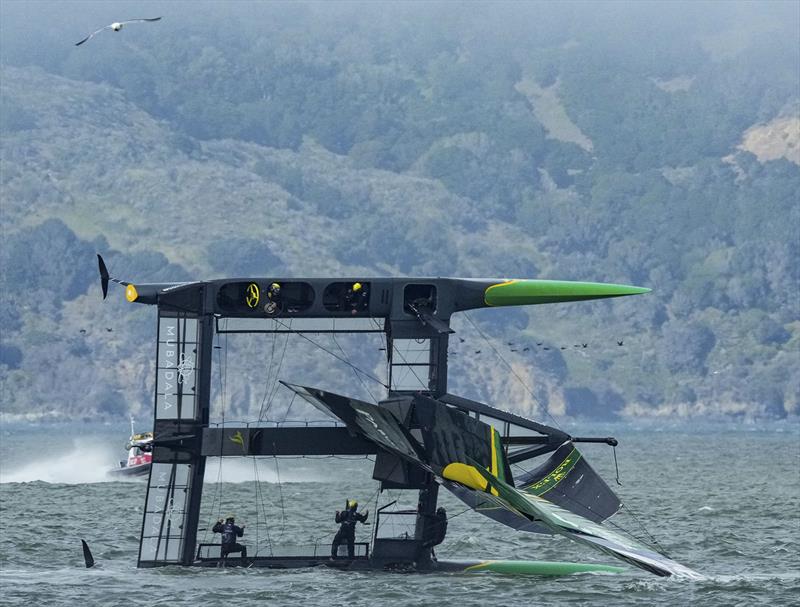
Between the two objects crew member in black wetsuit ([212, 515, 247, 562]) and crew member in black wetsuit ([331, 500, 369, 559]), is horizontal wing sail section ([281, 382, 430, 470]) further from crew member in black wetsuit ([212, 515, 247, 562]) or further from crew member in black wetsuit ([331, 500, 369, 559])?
crew member in black wetsuit ([212, 515, 247, 562])

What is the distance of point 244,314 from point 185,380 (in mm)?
2277

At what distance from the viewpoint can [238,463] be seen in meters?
129

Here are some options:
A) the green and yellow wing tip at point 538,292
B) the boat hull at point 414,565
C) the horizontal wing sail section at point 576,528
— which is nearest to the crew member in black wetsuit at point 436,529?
the boat hull at point 414,565

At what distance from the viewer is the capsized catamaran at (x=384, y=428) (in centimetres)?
4766

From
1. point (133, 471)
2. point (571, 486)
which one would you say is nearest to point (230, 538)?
point (571, 486)

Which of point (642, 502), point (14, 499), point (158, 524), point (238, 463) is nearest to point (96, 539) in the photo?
point (158, 524)

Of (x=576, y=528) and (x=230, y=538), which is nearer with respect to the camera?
(x=576, y=528)

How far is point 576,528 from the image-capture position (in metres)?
45.8

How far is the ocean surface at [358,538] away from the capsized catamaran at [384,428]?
113 cm

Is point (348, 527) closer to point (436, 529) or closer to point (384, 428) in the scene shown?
point (436, 529)

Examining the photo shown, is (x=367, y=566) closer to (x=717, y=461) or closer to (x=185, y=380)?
(x=185, y=380)

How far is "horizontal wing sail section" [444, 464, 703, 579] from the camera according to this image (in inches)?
1725

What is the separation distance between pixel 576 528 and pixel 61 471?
304ft

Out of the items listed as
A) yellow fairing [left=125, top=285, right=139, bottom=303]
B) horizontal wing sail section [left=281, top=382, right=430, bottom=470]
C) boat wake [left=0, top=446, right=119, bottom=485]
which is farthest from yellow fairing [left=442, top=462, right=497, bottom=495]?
boat wake [left=0, top=446, right=119, bottom=485]
